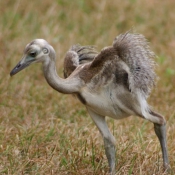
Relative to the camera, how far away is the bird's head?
4578mm

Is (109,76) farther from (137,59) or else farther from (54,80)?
(54,80)

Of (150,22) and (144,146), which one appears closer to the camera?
(144,146)

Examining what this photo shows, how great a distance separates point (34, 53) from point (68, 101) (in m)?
2.28

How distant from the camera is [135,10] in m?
9.41

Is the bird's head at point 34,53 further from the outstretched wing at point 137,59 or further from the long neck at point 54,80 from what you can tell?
the outstretched wing at point 137,59

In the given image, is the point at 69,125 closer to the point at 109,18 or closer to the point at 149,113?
the point at 149,113

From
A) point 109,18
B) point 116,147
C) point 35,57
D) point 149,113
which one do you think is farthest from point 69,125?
point 109,18

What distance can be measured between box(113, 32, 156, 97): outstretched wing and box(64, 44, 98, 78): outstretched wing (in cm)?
49

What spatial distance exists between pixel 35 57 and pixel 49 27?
13.3 feet

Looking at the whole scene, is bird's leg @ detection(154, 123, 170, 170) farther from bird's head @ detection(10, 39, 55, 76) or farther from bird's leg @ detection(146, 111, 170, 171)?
bird's head @ detection(10, 39, 55, 76)

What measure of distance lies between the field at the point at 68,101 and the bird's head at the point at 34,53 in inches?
33.0

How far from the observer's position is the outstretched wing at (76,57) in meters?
5.12

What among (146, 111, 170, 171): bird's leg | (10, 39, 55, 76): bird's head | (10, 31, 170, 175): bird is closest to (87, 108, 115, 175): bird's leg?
(10, 31, 170, 175): bird

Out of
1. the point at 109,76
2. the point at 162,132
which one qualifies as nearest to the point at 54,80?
the point at 109,76
